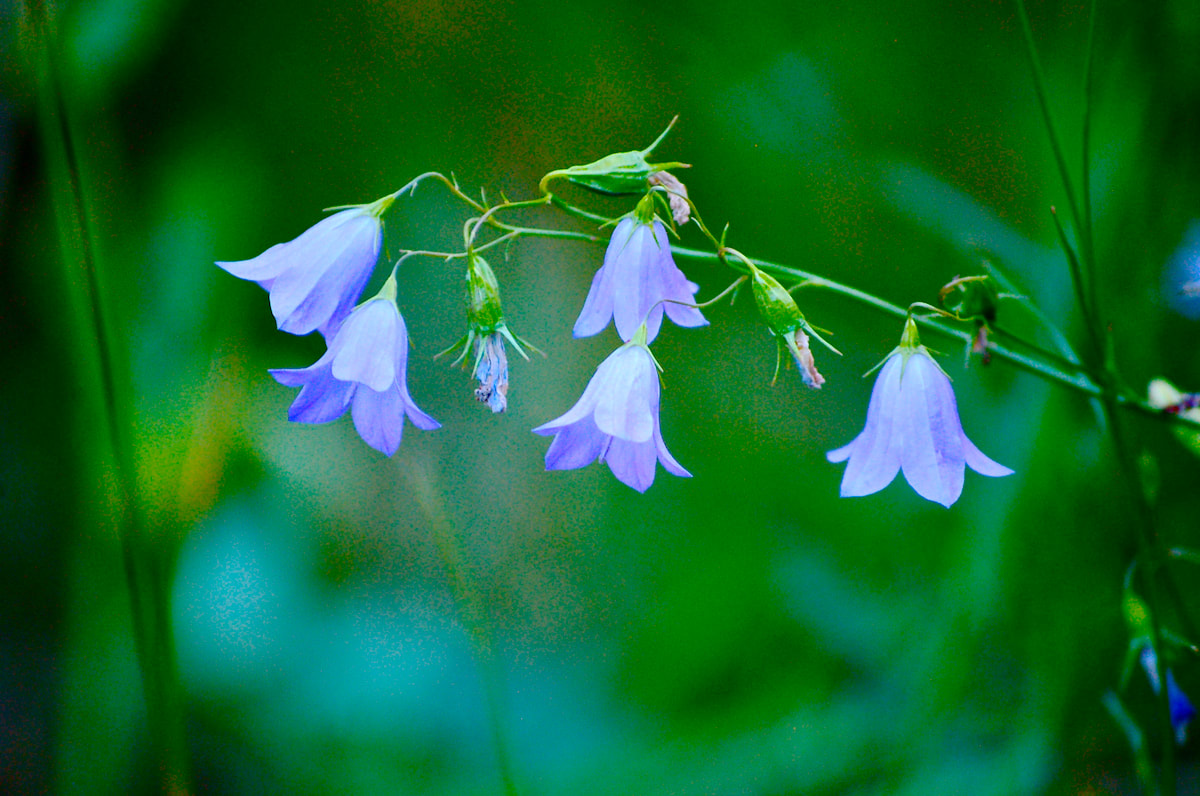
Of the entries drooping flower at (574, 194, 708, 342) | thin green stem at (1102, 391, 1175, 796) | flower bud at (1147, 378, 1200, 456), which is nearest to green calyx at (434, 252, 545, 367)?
drooping flower at (574, 194, 708, 342)

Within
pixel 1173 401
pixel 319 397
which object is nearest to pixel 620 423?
pixel 319 397

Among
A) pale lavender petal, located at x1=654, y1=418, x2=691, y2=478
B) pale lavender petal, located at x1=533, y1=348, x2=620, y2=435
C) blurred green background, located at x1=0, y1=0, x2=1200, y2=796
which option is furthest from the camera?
blurred green background, located at x1=0, y1=0, x2=1200, y2=796

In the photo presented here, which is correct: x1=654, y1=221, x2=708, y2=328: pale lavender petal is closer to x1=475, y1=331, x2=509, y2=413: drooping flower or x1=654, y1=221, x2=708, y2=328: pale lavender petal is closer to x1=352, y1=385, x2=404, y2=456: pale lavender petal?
x1=475, y1=331, x2=509, y2=413: drooping flower

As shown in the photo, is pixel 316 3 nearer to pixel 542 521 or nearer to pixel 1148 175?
pixel 542 521

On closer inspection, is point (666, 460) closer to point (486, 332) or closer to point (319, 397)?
point (486, 332)

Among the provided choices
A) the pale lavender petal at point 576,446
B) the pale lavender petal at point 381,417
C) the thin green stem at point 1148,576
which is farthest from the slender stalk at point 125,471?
the thin green stem at point 1148,576

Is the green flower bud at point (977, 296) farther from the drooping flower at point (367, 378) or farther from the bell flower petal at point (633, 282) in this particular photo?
the drooping flower at point (367, 378)

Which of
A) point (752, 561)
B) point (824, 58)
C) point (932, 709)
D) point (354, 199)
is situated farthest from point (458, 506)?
point (824, 58)

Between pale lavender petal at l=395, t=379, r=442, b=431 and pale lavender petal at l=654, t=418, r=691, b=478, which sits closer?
pale lavender petal at l=654, t=418, r=691, b=478
